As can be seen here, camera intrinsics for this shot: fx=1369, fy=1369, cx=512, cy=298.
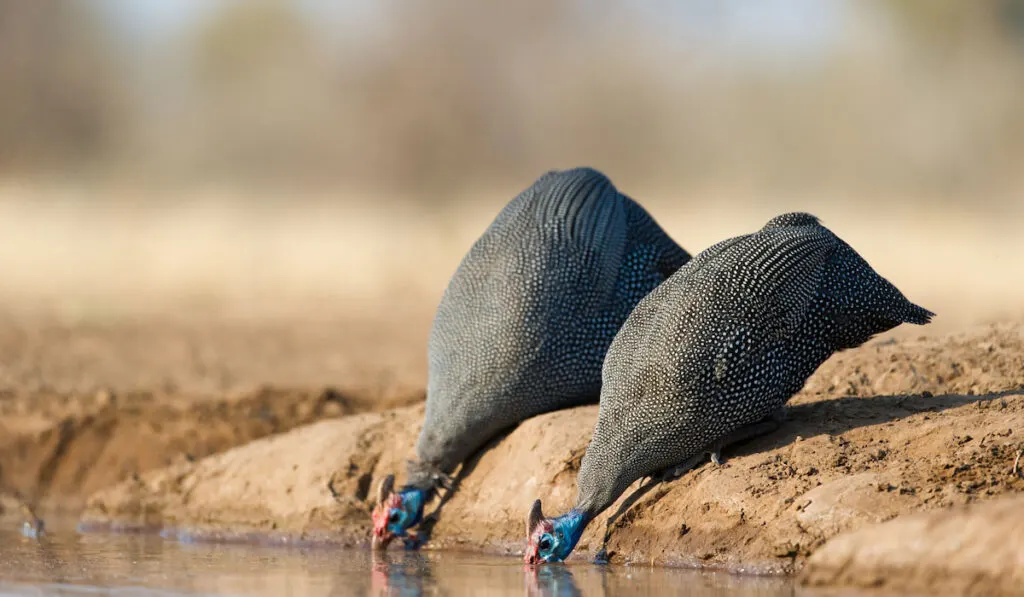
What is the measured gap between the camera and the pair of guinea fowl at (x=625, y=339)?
739cm

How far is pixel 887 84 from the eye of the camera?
24.5 meters

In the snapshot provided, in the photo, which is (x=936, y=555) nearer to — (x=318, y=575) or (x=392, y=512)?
(x=318, y=575)

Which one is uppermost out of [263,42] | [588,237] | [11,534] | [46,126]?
[263,42]

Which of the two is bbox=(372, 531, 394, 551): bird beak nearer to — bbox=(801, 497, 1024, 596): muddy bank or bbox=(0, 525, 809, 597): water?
bbox=(0, 525, 809, 597): water

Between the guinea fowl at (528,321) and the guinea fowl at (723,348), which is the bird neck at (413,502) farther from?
the guinea fowl at (723,348)

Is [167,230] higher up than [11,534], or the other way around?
[167,230]

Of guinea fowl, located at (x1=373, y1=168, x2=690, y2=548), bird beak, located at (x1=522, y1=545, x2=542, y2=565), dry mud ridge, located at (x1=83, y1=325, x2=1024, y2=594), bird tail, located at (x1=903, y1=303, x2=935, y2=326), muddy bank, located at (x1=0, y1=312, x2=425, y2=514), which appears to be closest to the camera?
dry mud ridge, located at (x1=83, y1=325, x2=1024, y2=594)

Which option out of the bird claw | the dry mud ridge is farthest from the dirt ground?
the bird claw

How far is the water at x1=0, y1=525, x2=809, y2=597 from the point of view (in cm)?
675

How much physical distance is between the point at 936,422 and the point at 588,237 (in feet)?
8.84

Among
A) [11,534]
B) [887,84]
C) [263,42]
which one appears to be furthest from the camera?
[263,42]

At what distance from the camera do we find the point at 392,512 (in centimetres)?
902

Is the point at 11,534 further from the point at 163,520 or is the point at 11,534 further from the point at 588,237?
the point at 588,237

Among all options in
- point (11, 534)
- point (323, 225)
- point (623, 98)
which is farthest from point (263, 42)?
point (11, 534)
